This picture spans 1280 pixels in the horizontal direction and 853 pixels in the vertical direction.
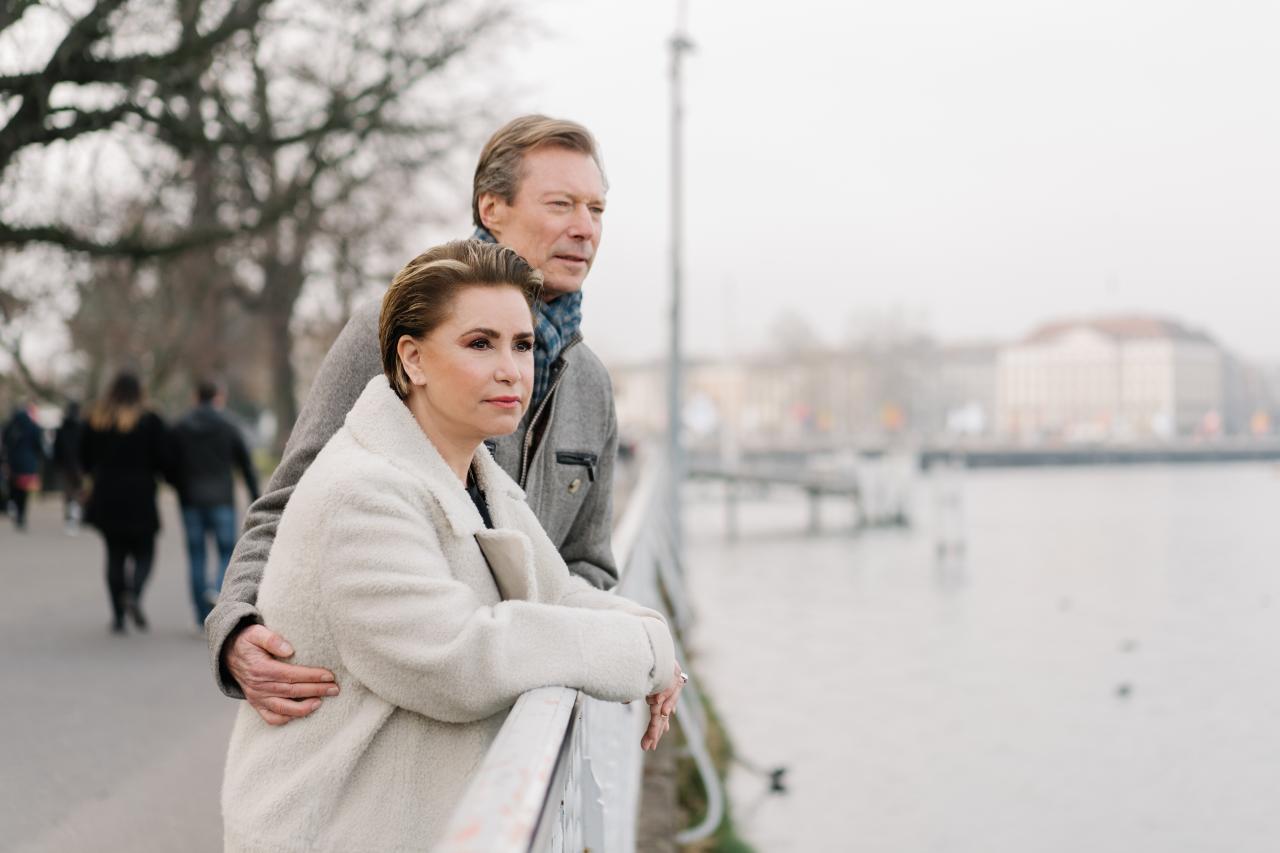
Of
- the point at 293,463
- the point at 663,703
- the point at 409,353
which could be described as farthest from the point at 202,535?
the point at 409,353

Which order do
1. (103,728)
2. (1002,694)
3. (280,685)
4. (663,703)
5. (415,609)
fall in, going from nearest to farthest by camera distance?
(415,609), (280,685), (663,703), (103,728), (1002,694)

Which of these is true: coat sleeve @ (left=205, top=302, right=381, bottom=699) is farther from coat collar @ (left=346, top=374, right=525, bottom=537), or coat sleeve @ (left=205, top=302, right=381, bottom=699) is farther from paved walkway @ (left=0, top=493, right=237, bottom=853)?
paved walkway @ (left=0, top=493, right=237, bottom=853)

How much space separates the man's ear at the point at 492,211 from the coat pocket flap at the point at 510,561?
94cm

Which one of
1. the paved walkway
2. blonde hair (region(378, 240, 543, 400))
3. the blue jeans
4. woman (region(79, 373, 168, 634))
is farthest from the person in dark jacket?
blonde hair (region(378, 240, 543, 400))

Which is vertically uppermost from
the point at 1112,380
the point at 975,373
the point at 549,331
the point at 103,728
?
the point at 975,373

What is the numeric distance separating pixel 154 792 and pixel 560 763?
14.4ft

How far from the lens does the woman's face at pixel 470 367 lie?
2266 millimetres

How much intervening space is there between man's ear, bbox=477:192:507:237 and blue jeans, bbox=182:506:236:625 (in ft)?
26.2

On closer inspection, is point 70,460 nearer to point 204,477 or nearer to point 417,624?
point 204,477

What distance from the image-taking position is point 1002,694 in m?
15.3

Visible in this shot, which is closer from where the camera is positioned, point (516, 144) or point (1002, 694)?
point (516, 144)

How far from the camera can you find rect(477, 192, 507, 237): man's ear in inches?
117

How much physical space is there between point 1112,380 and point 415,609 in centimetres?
14968

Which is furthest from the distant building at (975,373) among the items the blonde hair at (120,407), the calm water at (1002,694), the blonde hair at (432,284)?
the blonde hair at (432,284)
